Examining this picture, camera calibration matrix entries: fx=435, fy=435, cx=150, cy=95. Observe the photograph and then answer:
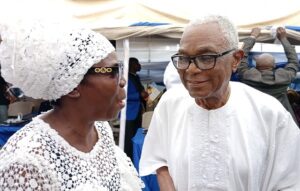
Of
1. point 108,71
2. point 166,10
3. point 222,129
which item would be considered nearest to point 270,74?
point 166,10

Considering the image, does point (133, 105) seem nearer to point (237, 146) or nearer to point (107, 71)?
point (237, 146)

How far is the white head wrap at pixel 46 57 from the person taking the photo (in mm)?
1341

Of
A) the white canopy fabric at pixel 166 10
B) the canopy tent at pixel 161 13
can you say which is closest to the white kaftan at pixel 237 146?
the canopy tent at pixel 161 13

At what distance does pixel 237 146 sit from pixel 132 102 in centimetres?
452

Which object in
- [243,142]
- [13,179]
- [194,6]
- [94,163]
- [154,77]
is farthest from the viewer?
[154,77]

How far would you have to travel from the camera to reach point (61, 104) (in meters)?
1.51

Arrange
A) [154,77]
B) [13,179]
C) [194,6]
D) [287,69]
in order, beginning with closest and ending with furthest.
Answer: [13,179] → [287,69] → [194,6] → [154,77]

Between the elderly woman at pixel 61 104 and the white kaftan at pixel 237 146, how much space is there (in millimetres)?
434

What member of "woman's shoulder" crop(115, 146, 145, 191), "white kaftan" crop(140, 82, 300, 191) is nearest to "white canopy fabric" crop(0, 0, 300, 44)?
"white kaftan" crop(140, 82, 300, 191)

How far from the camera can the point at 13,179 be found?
4.18ft

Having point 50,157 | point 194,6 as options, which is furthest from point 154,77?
point 50,157

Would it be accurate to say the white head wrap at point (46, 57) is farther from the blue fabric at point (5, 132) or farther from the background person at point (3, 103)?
the background person at point (3, 103)

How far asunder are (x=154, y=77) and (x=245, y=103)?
686 centimetres

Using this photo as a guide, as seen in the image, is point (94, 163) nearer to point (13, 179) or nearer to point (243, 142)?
point (13, 179)
